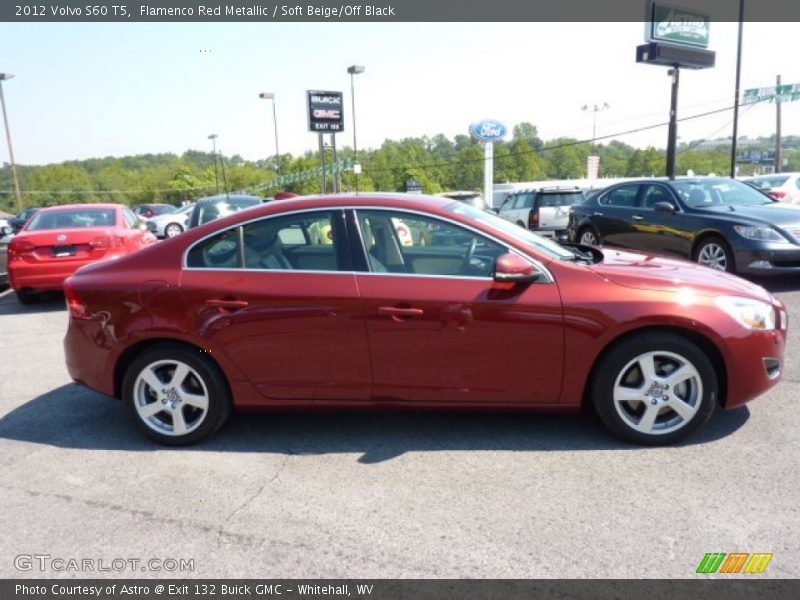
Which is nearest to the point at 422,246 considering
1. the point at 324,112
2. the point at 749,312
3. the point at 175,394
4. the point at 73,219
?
the point at 175,394

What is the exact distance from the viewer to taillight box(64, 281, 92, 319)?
4.04 m

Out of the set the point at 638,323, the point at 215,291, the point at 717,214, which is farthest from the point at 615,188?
the point at 215,291

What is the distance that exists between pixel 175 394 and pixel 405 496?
167cm

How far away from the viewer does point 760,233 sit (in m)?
7.70

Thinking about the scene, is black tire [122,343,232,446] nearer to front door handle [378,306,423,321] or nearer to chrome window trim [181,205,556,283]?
chrome window trim [181,205,556,283]

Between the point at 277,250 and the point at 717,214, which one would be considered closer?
the point at 277,250

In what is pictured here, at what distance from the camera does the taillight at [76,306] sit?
4.04 m

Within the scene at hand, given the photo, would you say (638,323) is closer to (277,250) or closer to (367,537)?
(367,537)

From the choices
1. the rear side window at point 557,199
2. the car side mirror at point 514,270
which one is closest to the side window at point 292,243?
the car side mirror at point 514,270

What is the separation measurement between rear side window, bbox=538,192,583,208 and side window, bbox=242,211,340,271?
36.5 feet

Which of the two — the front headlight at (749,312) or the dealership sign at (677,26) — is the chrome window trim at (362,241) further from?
the dealership sign at (677,26)

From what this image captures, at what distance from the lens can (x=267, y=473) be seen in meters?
3.58

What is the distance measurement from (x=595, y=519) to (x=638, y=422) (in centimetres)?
91

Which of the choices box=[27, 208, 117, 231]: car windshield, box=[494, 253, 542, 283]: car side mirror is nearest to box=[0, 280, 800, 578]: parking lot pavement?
box=[494, 253, 542, 283]: car side mirror
